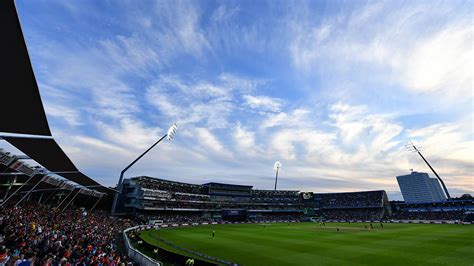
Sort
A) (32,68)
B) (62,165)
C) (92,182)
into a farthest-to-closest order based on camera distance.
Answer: (92,182), (62,165), (32,68)

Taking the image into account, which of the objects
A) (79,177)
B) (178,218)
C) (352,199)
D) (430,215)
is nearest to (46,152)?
(79,177)

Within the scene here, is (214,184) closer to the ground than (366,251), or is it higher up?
higher up

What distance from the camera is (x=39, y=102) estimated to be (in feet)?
35.2

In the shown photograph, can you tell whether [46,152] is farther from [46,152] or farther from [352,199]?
[352,199]

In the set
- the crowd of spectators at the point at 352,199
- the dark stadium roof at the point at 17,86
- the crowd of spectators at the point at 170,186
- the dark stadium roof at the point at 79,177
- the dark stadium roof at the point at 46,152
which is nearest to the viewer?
the dark stadium roof at the point at 17,86

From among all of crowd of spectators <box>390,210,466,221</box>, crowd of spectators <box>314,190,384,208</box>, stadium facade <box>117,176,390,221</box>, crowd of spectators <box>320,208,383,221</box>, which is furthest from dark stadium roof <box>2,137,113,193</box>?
crowd of spectators <box>314,190,384,208</box>

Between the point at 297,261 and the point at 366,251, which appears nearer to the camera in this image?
the point at 297,261

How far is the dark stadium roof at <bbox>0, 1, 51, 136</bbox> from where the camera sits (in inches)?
285

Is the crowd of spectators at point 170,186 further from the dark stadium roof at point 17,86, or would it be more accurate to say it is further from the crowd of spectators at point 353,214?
the dark stadium roof at point 17,86

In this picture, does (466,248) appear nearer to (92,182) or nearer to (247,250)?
(247,250)

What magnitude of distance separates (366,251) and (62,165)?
3365cm

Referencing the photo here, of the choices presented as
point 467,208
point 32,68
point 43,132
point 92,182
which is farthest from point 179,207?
point 467,208

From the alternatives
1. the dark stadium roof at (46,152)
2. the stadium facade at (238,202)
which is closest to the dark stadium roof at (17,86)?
the dark stadium roof at (46,152)

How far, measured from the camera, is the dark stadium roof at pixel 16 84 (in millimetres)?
7234
